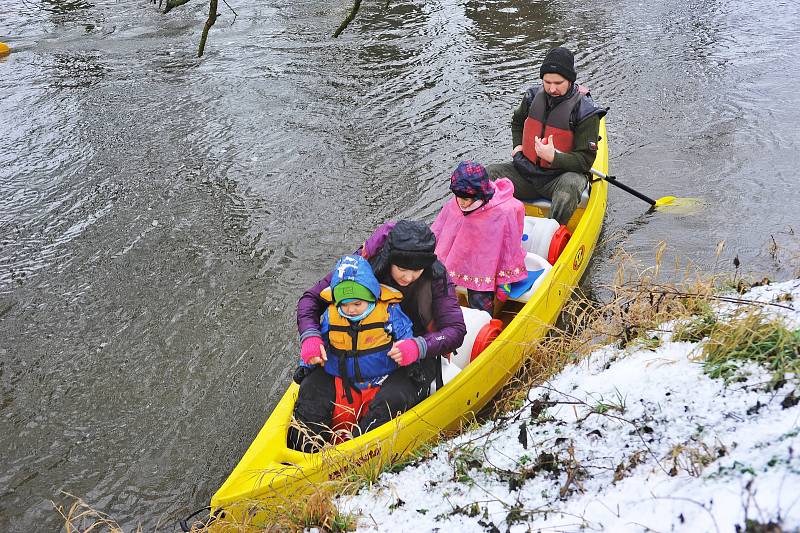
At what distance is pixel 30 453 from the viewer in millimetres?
4340

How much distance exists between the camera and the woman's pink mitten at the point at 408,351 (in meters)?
3.58

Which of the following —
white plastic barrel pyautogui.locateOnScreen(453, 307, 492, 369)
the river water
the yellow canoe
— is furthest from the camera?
the river water

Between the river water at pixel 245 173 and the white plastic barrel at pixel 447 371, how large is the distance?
1.33 metres

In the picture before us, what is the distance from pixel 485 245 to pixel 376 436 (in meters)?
1.65

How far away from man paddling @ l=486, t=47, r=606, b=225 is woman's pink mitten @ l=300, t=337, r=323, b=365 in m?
2.61

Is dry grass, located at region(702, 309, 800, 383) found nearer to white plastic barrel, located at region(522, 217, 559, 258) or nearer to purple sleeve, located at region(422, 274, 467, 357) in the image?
purple sleeve, located at region(422, 274, 467, 357)

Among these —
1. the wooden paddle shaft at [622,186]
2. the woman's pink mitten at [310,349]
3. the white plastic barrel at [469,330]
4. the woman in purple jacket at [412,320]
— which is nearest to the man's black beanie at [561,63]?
the wooden paddle shaft at [622,186]

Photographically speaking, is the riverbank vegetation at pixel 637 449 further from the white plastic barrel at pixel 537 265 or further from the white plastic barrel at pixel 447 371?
the white plastic barrel at pixel 537 265

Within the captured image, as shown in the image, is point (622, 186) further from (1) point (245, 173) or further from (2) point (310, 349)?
(1) point (245, 173)

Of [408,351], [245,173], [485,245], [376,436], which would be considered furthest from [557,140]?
[245,173]

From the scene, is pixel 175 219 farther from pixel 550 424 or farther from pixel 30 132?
pixel 550 424

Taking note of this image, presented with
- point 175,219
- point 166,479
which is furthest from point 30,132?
point 166,479

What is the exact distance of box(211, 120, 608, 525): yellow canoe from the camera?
331 cm

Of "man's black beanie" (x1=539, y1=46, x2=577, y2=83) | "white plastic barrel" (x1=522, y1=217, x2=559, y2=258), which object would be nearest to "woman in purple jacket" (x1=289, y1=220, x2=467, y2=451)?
"white plastic barrel" (x1=522, y1=217, x2=559, y2=258)
